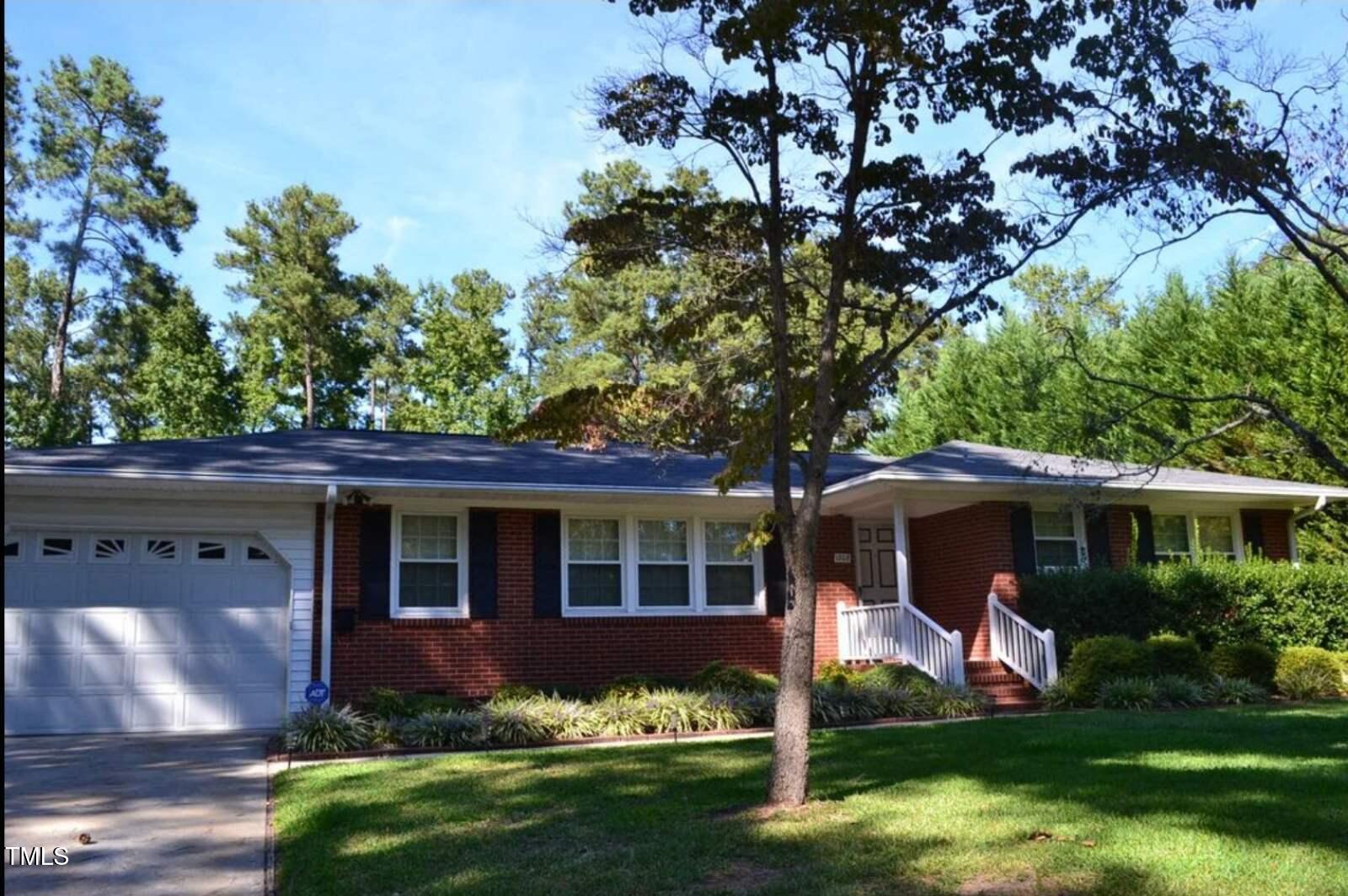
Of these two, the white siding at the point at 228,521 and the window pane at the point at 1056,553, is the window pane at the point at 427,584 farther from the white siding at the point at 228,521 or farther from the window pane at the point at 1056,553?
the window pane at the point at 1056,553

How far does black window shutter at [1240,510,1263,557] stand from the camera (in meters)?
18.2

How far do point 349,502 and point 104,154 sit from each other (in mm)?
24020

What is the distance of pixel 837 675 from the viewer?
14.6m

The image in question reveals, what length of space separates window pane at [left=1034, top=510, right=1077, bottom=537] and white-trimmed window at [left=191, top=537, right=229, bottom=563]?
435 inches

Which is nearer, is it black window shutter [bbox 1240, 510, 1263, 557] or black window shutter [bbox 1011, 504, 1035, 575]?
black window shutter [bbox 1011, 504, 1035, 575]

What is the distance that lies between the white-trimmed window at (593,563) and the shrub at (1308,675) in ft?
28.9

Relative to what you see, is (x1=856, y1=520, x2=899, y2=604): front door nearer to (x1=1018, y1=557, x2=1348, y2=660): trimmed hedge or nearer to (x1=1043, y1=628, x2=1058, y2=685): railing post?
(x1=1018, y1=557, x2=1348, y2=660): trimmed hedge

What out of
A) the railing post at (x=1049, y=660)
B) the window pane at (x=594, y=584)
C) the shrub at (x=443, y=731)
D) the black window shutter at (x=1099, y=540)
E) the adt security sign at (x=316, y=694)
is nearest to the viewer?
the adt security sign at (x=316, y=694)

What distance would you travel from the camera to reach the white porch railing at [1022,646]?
14.4 m

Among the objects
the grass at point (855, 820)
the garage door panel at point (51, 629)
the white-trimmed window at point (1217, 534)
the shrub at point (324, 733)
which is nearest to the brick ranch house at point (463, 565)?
the garage door panel at point (51, 629)

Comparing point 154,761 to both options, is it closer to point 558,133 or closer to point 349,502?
point 349,502

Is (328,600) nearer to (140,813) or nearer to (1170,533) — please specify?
(140,813)

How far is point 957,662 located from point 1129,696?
78.4 inches

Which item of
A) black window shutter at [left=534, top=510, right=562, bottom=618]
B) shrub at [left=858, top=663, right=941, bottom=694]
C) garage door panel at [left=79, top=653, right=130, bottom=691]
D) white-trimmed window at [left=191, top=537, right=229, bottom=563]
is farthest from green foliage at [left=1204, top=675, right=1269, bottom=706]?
garage door panel at [left=79, top=653, right=130, bottom=691]
